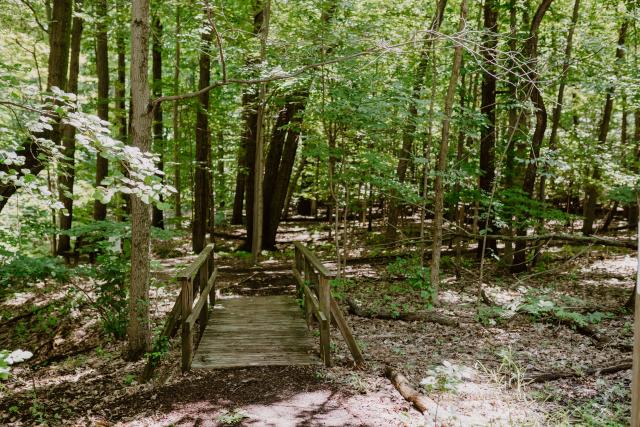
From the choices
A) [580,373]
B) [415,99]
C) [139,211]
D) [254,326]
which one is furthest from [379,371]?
[415,99]

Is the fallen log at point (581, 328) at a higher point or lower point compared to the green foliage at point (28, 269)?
lower

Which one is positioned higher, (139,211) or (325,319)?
(139,211)

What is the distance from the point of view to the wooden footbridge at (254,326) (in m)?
6.21

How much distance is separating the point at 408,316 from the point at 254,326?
2828mm

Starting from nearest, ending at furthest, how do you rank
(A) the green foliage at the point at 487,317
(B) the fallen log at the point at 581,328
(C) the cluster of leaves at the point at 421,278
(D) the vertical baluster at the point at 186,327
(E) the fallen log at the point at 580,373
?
1. (E) the fallen log at the point at 580,373
2. (D) the vertical baluster at the point at 186,327
3. (B) the fallen log at the point at 581,328
4. (A) the green foliage at the point at 487,317
5. (C) the cluster of leaves at the point at 421,278

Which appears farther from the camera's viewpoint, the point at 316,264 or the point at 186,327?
the point at 316,264

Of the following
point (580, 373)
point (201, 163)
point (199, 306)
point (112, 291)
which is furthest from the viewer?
point (201, 163)

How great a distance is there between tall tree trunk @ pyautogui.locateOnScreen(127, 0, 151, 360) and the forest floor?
1.61ft

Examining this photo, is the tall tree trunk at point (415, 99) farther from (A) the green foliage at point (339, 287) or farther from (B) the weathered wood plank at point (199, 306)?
(B) the weathered wood plank at point (199, 306)

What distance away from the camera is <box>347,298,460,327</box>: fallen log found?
8.50 meters

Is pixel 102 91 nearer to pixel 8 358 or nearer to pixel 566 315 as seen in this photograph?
pixel 8 358

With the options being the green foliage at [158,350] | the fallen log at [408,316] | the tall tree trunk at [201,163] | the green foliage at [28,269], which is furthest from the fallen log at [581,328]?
the tall tree trunk at [201,163]

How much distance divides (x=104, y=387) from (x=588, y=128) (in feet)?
62.8

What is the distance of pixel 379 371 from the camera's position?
20.1 feet
